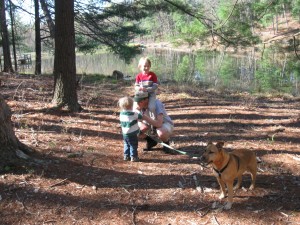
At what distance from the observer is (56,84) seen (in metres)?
7.75

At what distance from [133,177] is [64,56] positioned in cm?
425

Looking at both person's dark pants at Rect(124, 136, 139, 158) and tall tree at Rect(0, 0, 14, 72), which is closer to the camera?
person's dark pants at Rect(124, 136, 139, 158)

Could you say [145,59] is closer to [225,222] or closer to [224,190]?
[224,190]

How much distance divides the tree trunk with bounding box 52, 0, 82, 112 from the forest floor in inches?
14.5

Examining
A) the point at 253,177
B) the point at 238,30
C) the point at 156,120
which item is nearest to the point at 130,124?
the point at 156,120

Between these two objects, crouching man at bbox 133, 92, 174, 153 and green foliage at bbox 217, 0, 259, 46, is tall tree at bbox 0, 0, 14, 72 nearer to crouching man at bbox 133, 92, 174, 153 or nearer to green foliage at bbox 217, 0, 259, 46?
green foliage at bbox 217, 0, 259, 46

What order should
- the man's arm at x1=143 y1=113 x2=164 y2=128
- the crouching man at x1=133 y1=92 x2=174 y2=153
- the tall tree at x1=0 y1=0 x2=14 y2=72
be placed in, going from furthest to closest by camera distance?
the tall tree at x1=0 y1=0 x2=14 y2=72 < the crouching man at x1=133 y1=92 x2=174 y2=153 < the man's arm at x1=143 y1=113 x2=164 y2=128

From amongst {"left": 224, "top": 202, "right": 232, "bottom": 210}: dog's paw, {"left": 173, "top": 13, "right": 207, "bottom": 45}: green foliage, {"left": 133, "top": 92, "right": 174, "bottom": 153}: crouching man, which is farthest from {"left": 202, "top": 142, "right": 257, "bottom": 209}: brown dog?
{"left": 173, "top": 13, "right": 207, "bottom": 45}: green foliage

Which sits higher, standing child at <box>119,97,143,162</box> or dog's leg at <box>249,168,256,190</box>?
standing child at <box>119,97,143,162</box>

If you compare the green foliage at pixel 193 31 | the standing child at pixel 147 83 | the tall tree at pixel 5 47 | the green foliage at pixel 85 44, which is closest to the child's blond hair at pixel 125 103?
the standing child at pixel 147 83

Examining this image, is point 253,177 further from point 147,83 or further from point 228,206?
point 147,83

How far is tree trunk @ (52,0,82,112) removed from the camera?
295 inches

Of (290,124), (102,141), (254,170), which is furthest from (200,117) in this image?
(254,170)

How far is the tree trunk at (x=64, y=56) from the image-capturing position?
24.6 ft
